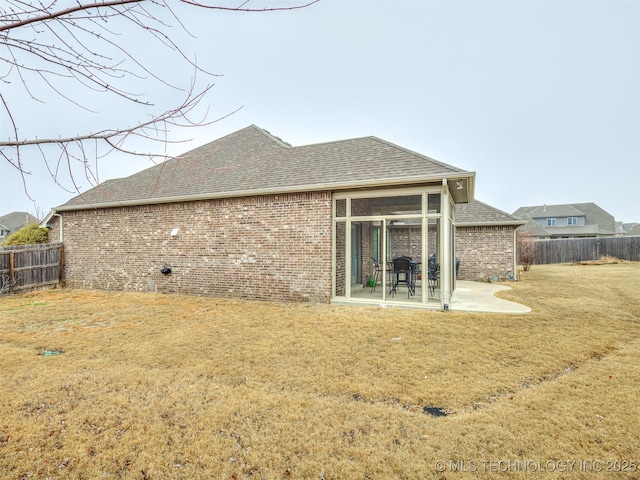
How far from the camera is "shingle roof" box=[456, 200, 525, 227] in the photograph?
1361 cm

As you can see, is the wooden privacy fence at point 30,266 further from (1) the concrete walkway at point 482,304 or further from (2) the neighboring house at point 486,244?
(2) the neighboring house at point 486,244

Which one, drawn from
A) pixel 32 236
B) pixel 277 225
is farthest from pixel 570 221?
pixel 32 236

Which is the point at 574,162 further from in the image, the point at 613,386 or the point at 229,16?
the point at 229,16

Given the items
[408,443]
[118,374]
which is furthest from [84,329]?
[408,443]

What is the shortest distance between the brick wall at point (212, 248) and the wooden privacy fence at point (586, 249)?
941 inches

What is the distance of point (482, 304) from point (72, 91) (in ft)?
29.0

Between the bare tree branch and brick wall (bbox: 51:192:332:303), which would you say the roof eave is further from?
the bare tree branch

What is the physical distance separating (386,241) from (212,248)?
517 cm

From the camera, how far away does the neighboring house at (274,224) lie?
26.0 feet

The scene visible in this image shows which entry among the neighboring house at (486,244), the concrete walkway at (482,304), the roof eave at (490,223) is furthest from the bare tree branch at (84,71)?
the neighboring house at (486,244)

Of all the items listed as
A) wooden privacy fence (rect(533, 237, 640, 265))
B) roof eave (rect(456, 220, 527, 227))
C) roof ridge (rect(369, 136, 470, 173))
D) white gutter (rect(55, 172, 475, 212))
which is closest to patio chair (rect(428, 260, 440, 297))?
white gutter (rect(55, 172, 475, 212))

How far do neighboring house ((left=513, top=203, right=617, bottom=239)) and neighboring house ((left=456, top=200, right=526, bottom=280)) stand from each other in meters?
29.3

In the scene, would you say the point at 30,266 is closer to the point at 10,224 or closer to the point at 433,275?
the point at 433,275

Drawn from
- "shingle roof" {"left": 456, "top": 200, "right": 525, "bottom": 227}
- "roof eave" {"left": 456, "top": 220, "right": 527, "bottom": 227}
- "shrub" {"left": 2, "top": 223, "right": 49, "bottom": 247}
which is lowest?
"shrub" {"left": 2, "top": 223, "right": 49, "bottom": 247}
